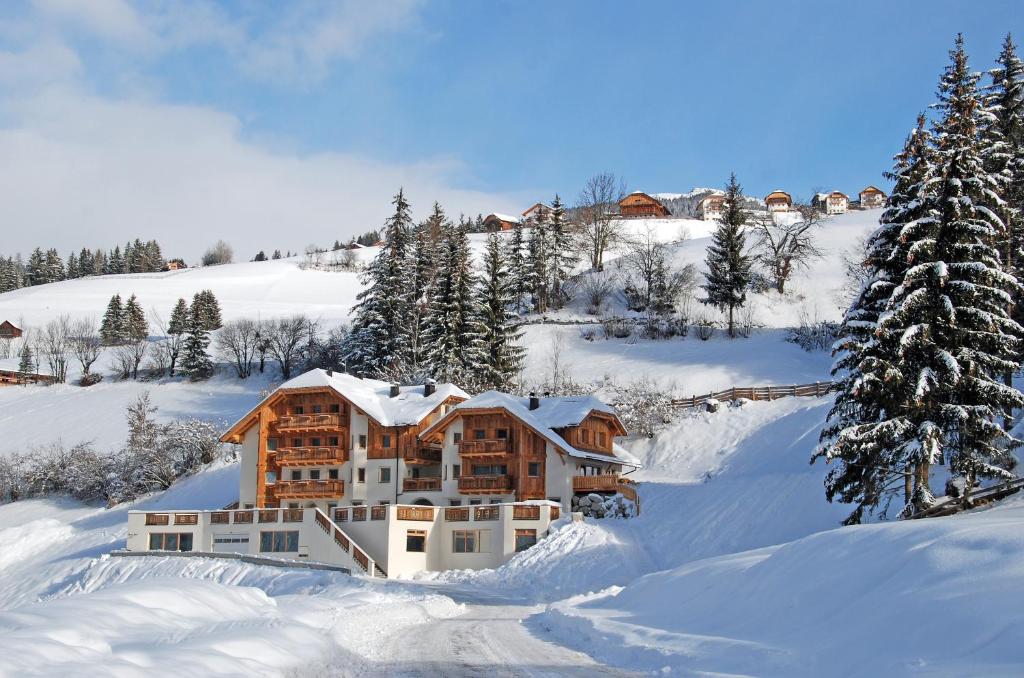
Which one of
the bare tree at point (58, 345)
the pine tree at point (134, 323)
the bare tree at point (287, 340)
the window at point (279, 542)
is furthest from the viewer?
the pine tree at point (134, 323)

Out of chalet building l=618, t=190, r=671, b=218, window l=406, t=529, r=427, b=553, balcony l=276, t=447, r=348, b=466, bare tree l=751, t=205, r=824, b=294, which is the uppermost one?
chalet building l=618, t=190, r=671, b=218

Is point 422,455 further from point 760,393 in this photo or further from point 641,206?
point 641,206

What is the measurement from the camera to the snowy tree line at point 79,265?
582 ft

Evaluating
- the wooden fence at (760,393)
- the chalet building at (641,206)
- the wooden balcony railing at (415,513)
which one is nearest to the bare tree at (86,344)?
the wooden balcony railing at (415,513)

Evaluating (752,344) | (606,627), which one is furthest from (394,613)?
(752,344)

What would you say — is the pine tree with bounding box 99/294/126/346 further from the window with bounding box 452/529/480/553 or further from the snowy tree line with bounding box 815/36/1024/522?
the snowy tree line with bounding box 815/36/1024/522

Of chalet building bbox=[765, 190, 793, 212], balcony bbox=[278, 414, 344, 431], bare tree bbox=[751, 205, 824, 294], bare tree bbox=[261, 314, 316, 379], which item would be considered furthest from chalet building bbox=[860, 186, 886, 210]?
balcony bbox=[278, 414, 344, 431]

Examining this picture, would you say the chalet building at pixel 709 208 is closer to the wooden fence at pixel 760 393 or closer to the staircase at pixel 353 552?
the wooden fence at pixel 760 393

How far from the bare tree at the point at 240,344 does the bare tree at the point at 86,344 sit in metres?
13.3

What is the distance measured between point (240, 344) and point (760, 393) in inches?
2307

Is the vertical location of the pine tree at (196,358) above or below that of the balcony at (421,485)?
above

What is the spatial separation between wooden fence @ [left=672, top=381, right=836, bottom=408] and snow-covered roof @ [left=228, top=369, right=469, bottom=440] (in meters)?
14.9

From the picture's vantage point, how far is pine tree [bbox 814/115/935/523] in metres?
28.7

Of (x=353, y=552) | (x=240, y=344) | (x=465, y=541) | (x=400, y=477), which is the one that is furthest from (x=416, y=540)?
(x=240, y=344)
